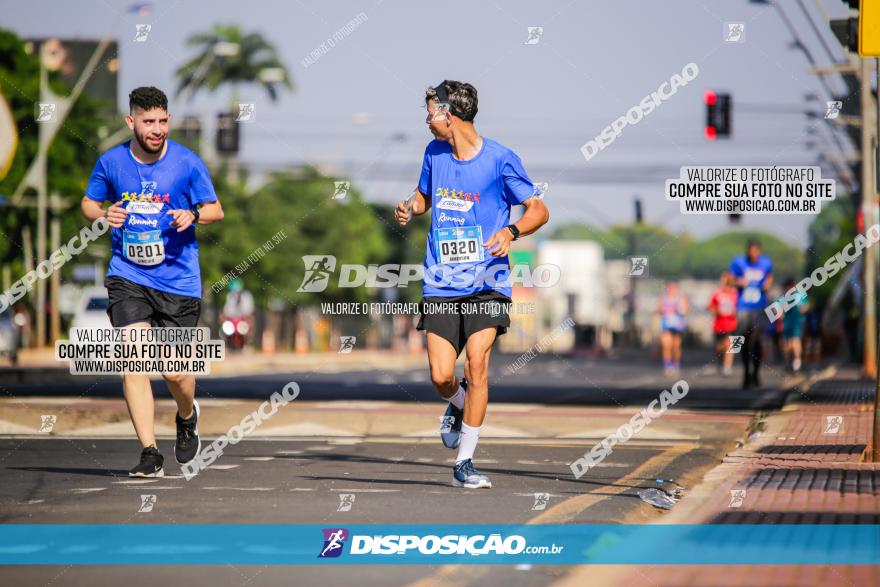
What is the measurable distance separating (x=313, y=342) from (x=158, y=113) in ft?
181

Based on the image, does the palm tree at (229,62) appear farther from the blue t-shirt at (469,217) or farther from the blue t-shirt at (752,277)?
the blue t-shirt at (469,217)

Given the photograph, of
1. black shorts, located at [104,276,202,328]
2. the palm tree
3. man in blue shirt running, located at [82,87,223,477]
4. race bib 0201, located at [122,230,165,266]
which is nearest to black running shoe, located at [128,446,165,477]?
man in blue shirt running, located at [82,87,223,477]

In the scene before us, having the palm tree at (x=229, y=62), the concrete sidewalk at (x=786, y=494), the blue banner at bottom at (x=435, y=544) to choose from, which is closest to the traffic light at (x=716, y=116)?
the concrete sidewalk at (x=786, y=494)

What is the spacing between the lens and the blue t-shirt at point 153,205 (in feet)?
30.6

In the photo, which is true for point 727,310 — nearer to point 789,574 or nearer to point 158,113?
point 158,113

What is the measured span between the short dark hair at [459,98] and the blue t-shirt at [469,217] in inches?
8.9

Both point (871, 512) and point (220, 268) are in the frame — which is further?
point (220, 268)

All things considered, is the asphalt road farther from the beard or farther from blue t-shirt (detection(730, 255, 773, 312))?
the beard

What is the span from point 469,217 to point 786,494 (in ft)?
7.59

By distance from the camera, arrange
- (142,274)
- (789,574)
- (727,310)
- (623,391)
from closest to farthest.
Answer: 1. (789,574)
2. (142,274)
3. (623,391)
4. (727,310)

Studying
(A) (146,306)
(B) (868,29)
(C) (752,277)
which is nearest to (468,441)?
(A) (146,306)

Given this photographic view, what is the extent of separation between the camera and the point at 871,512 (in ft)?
23.7

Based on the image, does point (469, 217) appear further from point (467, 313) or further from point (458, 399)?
point (458, 399)

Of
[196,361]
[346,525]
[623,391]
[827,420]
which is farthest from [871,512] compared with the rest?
[623,391]
